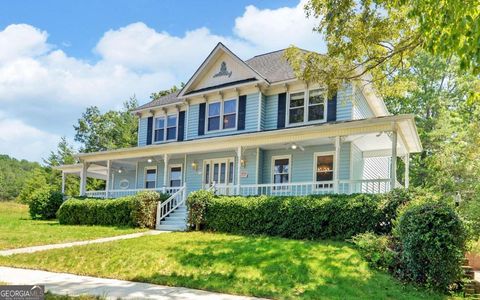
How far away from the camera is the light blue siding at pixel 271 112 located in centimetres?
1827

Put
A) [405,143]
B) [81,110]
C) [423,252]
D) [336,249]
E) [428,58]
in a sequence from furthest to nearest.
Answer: [81,110]
[428,58]
[405,143]
[336,249]
[423,252]

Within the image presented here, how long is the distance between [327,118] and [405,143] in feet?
10.3

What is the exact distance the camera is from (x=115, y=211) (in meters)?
16.4

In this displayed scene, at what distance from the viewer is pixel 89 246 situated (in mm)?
10305

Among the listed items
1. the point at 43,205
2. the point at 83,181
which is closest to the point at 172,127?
the point at 83,181

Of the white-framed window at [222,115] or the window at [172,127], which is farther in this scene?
the window at [172,127]

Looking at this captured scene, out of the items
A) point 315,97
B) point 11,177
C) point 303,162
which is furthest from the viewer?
point 11,177

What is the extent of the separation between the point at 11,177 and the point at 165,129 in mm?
53690

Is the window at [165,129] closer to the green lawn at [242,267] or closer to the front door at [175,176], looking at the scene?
the front door at [175,176]

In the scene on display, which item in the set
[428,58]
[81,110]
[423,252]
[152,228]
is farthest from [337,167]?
[81,110]

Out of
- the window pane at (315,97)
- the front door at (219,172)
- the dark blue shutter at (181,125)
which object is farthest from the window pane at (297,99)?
the dark blue shutter at (181,125)

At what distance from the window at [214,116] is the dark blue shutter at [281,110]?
3149 mm

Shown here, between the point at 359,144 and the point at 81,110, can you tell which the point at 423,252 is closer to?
the point at 359,144

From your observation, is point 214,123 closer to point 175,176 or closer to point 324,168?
point 175,176
